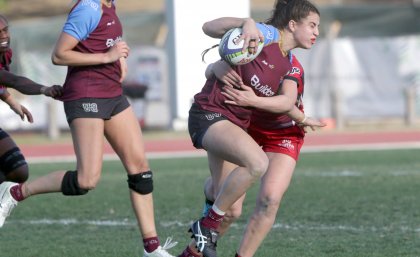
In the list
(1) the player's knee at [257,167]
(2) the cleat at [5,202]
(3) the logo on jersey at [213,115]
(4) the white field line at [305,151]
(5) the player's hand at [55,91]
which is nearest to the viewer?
(1) the player's knee at [257,167]

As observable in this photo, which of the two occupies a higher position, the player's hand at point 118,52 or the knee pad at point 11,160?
the player's hand at point 118,52

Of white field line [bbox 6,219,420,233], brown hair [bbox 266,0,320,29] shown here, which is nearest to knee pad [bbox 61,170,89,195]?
brown hair [bbox 266,0,320,29]

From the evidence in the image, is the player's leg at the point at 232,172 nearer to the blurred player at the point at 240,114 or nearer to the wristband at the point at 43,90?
the blurred player at the point at 240,114

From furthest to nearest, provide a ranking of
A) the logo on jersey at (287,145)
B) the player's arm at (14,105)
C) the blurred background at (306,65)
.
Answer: the blurred background at (306,65)
the player's arm at (14,105)
the logo on jersey at (287,145)

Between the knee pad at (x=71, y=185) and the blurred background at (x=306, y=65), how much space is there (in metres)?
16.6

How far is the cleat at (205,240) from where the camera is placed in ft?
22.1

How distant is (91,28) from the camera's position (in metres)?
7.14

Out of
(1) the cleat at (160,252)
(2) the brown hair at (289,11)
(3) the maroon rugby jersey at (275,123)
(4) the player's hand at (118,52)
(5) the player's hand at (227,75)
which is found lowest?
(1) the cleat at (160,252)

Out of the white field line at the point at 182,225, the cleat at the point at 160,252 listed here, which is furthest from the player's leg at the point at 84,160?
the white field line at the point at 182,225

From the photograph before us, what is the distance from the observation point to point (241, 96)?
21.9ft

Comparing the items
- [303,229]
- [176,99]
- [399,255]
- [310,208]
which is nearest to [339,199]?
[310,208]

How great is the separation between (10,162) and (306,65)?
61.9ft

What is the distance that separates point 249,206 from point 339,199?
39.7 inches

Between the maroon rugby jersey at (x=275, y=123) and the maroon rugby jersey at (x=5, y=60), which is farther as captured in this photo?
the maroon rugby jersey at (x=5, y=60)
